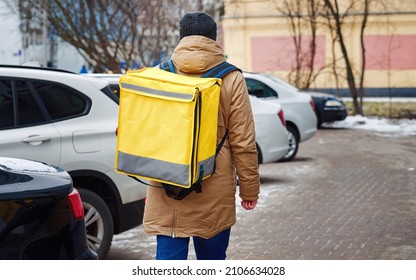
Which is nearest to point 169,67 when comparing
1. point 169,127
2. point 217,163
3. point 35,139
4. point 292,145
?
point 169,127

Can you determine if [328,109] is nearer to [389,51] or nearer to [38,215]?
[389,51]

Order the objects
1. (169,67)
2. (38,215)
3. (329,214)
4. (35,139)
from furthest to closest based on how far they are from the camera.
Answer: (329,214)
(35,139)
(169,67)
(38,215)

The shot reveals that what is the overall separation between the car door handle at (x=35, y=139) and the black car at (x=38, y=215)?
1.64m

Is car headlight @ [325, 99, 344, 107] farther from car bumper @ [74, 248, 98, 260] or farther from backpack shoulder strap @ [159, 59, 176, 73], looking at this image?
Answer: backpack shoulder strap @ [159, 59, 176, 73]

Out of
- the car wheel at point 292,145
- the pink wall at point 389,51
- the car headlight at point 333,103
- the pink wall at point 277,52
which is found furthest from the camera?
the pink wall at point 277,52

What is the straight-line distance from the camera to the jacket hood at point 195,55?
4137 mm

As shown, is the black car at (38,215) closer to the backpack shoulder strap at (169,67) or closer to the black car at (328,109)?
the backpack shoulder strap at (169,67)

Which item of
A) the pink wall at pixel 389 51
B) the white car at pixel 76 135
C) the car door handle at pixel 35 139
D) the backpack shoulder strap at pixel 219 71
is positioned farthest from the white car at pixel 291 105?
the pink wall at pixel 389 51

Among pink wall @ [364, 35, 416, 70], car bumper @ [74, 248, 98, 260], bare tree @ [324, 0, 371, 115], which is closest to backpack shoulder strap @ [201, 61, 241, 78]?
car bumper @ [74, 248, 98, 260]

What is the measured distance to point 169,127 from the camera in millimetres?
3934

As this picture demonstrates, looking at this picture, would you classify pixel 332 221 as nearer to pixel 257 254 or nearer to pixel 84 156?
pixel 257 254

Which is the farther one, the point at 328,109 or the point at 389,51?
the point at 389,51

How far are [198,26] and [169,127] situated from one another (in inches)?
22.3

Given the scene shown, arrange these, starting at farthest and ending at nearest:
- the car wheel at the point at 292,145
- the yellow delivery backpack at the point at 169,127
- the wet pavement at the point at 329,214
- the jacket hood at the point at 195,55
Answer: the car wheel at the point at 292,145 < the wet pavement at the point at 329,214 < the jacket hood at the point at 195,55 < the yellow delivery backpack at the point at 169,127
